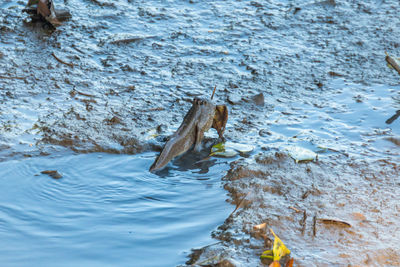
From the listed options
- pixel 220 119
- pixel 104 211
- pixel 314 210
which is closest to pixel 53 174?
pixel 104 211

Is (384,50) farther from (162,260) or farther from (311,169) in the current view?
(162,260)

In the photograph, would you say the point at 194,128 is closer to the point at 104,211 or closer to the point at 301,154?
the point at 301,154

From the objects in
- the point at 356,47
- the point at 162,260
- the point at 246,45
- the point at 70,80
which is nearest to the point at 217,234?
the point at 162,260

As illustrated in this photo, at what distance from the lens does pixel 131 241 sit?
3.23 meters

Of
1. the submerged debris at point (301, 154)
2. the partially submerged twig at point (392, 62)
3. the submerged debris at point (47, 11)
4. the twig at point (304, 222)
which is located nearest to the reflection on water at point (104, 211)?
the twig at point (304, 222)

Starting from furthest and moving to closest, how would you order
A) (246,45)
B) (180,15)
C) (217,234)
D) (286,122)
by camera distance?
(180,15)
(246,45)
(286,122)
(217,234)

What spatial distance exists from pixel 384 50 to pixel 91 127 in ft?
13.7

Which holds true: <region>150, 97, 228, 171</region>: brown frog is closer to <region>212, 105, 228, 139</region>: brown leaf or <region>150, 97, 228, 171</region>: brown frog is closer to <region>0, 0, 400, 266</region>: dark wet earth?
<region>212, 105, 228, 139</region>: brown leaf

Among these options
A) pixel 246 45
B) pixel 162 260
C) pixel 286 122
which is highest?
pixel 246 45

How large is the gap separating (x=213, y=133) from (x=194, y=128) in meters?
0.50

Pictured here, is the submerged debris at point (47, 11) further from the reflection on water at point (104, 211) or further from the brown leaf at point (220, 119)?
the brown leaf at point (220, 119)

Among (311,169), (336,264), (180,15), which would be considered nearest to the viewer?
(336,264)

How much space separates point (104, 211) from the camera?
3.52 metres

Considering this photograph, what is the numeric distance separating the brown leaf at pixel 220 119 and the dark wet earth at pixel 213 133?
0.69 feet
